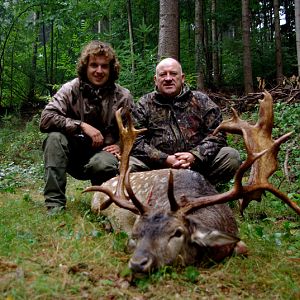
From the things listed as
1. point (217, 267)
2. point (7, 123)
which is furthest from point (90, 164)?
point (7, 123)

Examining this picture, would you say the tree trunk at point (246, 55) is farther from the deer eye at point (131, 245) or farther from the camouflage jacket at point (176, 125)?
the deer eye at point (131, 245)

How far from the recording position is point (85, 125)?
5730mm

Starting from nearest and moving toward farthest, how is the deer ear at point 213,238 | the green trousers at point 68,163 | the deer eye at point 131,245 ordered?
the deer ear at point 213,238 < the deer eye at point 131,245 < the green trousers at point 68,163

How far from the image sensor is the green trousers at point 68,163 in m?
5.53

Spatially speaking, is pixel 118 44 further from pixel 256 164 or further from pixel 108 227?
pixel 256 164

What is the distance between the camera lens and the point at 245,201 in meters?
4.20

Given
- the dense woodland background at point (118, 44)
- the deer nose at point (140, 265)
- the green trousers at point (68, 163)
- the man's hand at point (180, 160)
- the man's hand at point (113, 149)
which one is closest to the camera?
the deer nose at point (140, 265)

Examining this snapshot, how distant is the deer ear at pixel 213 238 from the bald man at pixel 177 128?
1.99 metres

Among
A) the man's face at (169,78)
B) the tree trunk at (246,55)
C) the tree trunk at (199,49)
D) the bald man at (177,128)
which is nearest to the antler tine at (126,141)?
the bald man at (177,128)

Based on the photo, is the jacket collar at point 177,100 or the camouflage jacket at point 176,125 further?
the jacket collar at point 177,100

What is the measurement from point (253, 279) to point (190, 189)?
51.7 inches

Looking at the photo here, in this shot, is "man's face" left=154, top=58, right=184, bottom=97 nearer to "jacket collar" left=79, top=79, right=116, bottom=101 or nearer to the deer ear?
"jacket collar" left=79, top=79, right=116, bottom=101

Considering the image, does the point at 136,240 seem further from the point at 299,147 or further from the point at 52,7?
the point at 52,7

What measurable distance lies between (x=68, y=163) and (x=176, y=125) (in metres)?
1.43
